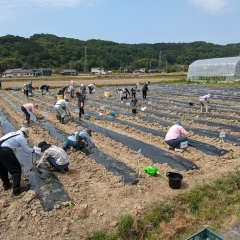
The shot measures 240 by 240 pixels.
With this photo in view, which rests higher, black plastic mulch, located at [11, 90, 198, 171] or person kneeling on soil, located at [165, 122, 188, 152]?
person kneeling on soil, located at [165, 122, 188, 152]

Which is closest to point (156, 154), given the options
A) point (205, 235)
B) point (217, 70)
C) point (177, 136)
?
point (177, 136)

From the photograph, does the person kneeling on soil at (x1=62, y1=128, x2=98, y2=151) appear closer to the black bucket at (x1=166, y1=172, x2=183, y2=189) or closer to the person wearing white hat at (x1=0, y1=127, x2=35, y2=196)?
the person wearing white hat at (x1=0, y1=127, x2=35, y2=196)

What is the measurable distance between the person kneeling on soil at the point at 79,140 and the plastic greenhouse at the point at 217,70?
32.4 m

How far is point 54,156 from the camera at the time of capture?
19.6 ft

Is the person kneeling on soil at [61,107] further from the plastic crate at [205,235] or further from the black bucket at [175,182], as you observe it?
the plastic crate at [205,235]

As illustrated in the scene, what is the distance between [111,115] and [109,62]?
8941cm

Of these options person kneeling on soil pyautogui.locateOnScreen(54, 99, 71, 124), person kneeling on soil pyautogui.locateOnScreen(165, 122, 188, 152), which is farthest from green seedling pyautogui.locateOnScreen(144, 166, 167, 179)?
person kneeling on soil pyautogui.locateOnScreen(54, 99, 71, 124)

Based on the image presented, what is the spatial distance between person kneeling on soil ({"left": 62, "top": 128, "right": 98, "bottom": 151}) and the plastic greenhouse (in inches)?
1277

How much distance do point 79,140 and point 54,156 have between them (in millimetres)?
1441

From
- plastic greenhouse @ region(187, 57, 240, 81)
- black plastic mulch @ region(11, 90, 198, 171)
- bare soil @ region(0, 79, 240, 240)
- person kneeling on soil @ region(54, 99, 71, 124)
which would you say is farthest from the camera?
plastic greenhouse @ region(187, 57, 240, 81)

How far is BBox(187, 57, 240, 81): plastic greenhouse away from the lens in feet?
116

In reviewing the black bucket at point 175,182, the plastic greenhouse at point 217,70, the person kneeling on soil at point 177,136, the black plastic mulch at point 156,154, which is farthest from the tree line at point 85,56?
the black bucket at point 175,182

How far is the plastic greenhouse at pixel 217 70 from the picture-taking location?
35.5 m

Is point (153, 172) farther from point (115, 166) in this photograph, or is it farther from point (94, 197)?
point (94, 197)
